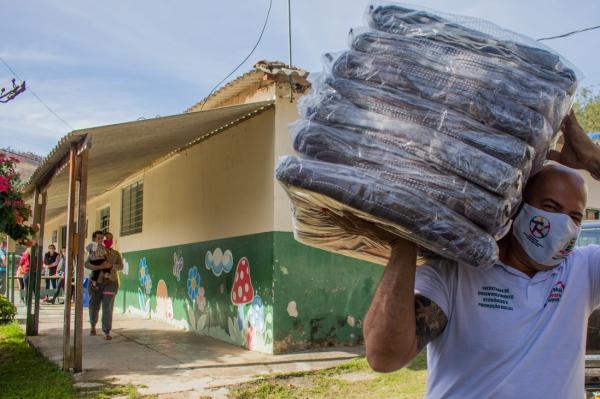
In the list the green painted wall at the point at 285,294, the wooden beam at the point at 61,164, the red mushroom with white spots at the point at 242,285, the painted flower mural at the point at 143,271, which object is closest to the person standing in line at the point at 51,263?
the painted flower mural at the point at 143,271

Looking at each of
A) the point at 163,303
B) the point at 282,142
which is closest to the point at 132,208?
the point at 163,303

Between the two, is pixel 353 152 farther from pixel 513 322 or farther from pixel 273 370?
pixel 273 370

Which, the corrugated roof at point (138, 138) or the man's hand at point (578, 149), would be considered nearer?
the man's hand at point (578, 149)

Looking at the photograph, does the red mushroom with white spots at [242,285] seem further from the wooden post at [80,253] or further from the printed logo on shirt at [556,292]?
the printed logo on shirt at [556,292]

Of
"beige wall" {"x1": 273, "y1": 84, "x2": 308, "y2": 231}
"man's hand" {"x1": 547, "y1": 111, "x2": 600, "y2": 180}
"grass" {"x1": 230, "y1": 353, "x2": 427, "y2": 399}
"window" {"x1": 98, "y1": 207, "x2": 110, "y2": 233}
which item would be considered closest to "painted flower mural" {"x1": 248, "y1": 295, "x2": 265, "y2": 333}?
"beige wall" {"x1": 273, "y1": 84, "x2": 308, "y2": 231}

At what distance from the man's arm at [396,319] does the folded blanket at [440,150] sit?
240 mm

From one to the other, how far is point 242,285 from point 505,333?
7.07m

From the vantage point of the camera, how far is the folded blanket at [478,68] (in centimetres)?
170

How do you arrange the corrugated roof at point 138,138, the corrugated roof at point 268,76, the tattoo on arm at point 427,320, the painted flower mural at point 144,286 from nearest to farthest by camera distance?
the tattoo on arm at point 427,320, the corrugated roof at point 138,138, the corrugated roof at point 268,76, the painted flower mural at point 144,286

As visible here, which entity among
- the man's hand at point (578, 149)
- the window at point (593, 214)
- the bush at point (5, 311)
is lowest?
the bush at point (5, 311)

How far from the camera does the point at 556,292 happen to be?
1782mm

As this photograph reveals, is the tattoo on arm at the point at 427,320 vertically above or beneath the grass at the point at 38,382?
above

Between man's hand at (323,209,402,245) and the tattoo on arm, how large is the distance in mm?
184

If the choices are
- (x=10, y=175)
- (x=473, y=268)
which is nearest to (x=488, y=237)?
(x=473, y=268)
